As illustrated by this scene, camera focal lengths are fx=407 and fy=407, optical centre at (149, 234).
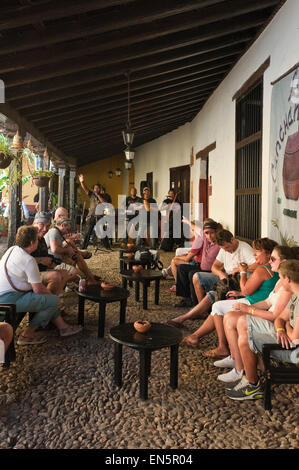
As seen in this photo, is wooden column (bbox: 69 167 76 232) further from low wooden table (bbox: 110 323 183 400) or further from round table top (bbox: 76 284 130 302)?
low wooden table (bbox: 110 323 183 400)

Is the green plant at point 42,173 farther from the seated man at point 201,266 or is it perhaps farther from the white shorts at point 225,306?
the white shorts at point 225,306

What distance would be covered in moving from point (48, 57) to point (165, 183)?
334 inches

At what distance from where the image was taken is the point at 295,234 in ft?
11.4

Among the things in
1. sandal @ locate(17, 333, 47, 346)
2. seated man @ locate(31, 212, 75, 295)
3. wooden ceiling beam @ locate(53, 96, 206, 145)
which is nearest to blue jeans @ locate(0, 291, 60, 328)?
sandal @ locate(17, 333, 47, 346)

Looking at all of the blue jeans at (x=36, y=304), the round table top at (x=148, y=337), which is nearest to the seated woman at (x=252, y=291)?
the round table top at (x=148, y=337)

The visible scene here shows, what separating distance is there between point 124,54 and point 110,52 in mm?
156

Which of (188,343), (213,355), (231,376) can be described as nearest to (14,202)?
(188,343)

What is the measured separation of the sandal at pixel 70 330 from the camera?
3633 millimetres

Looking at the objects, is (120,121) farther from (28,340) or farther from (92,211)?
(28,340)

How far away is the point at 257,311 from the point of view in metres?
2.74

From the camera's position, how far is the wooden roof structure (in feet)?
11.8

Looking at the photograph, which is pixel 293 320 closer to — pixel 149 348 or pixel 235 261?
pixel 149 348

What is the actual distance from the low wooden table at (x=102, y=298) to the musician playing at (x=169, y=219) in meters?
5.20
